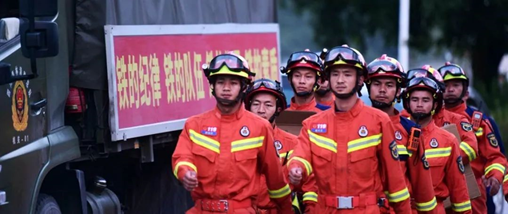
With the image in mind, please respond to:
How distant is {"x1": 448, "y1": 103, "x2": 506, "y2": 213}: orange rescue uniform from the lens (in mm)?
11461

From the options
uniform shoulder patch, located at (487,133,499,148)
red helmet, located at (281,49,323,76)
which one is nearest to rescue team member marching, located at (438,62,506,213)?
uniform shoulder patch, located at (487,133,499,148)

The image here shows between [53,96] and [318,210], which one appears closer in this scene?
[318,210]

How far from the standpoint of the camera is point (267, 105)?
9547 millimetres

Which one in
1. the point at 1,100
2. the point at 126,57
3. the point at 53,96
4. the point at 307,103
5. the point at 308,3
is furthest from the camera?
the point at 308,3

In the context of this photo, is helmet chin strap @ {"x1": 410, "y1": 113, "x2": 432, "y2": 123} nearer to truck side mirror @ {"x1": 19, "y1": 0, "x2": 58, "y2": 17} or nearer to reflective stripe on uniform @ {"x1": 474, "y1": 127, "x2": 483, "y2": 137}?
reflective stripe on uniform @ {"x1": 474, "y1": 127, "x2": 483, "y2": 137}

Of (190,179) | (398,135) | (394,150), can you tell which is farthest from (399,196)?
(190,179)

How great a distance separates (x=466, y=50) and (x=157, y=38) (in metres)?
18.5

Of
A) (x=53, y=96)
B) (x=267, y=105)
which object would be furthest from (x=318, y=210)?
(x=53, y=96)

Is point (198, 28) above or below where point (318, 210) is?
above

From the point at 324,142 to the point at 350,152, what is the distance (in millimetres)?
202

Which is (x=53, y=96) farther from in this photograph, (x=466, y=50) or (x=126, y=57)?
(x=466, y=50)

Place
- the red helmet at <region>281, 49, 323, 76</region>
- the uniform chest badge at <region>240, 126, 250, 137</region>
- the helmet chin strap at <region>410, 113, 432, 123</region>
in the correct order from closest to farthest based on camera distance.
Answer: the uniform chest badge at <region>240, 126, 250, 137</region> < the helmet chin strap at <region>410, 113, 432, 123</region> < the red helmet at <region>281, 49, 323, 76</region>

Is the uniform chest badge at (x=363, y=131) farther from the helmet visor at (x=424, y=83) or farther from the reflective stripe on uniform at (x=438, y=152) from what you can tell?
the helmet visor at (x=424, y=83)

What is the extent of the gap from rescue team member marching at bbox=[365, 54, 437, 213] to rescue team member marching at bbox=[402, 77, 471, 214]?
57 centimetres
